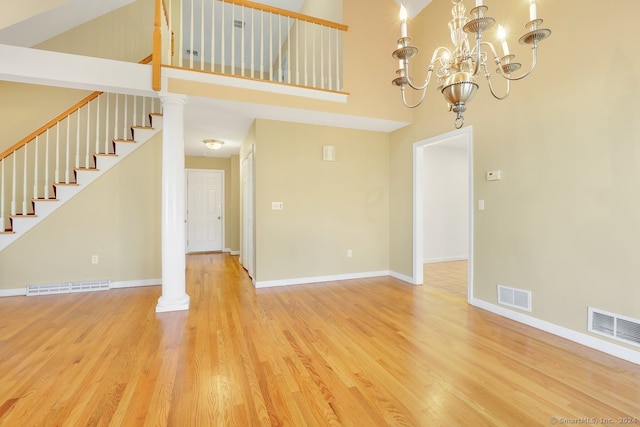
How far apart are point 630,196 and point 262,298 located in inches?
142

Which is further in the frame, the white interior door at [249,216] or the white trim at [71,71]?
the white interior door at [249,216]

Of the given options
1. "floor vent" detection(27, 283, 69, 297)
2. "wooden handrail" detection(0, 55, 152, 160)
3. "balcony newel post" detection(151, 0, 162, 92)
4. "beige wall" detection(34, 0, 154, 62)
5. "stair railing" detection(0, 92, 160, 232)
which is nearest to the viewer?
"balcony newel post" detection(151, 0, 162, 92)

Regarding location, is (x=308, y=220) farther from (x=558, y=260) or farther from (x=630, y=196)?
(x=630, y=196)

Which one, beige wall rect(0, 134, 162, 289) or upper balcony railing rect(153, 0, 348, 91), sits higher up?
A: upper balcony railing rect(153, 0, 348, 91)

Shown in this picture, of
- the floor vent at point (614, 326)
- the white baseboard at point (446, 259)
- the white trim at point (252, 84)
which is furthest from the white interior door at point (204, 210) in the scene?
the floor vent at point (614, 326)

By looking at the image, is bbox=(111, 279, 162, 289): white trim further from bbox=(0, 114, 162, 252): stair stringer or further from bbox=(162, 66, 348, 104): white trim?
bbox=(162, 66, 348, 104): white trim

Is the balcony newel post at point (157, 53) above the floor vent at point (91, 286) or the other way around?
above

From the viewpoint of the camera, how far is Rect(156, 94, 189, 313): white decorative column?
316 centimetres

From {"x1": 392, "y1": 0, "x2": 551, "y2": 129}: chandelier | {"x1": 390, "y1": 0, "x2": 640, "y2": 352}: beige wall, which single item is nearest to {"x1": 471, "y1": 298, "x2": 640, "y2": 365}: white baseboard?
{"x1": 390, "y1": 0, "x2": 640, "y2": 352}: beige wall

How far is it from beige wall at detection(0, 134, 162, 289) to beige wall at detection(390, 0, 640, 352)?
14.6 feet

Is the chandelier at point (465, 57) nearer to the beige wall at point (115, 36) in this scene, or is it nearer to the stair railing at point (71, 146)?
the stair railing at point (71, 146)

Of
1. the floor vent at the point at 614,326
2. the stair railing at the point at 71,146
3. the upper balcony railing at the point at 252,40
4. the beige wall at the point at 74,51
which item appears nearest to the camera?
the floor vent at the point at 614,326

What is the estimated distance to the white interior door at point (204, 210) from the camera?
7.16 metres

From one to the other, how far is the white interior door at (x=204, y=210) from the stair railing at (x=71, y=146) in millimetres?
2706
